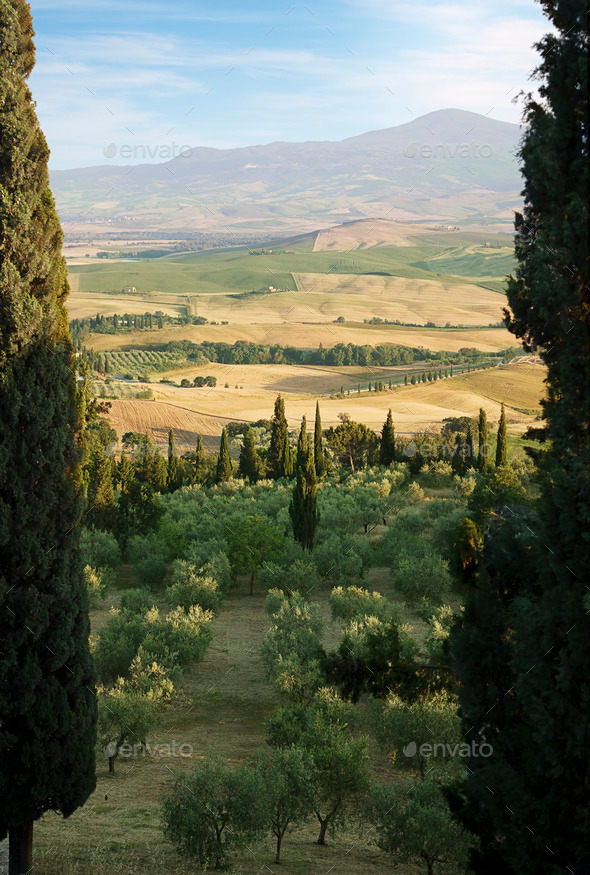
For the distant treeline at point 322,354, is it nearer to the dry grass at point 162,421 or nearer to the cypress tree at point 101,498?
the dry grass at point 162,421

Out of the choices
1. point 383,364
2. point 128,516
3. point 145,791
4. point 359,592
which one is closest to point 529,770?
point 145,791

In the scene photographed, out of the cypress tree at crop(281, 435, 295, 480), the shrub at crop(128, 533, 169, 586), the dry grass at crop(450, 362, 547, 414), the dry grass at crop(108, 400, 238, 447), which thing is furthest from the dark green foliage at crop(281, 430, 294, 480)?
the dry grass at crop(450, 362, 547, 414)

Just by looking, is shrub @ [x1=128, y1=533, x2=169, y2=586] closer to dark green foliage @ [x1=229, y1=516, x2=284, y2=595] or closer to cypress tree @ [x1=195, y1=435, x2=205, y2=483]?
dark green foliage @ [x1=229, y1=516, x2=284, y2=595]

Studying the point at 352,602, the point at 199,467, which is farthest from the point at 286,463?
the point at 352,602

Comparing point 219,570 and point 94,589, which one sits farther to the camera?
point 219,570

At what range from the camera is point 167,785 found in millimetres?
15836

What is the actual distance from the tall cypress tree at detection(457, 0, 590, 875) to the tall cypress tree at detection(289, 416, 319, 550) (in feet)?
84.3

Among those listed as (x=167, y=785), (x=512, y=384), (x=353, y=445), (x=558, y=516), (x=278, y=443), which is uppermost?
(x=558, y=516)

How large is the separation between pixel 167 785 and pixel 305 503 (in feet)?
63.0

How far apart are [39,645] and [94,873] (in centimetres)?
345

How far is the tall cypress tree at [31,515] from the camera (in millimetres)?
10117

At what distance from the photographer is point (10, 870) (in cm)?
1034

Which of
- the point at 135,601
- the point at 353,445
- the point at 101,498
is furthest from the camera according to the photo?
the point at 353,445

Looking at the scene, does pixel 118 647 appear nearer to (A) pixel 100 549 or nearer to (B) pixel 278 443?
(A) pixel 100 549
